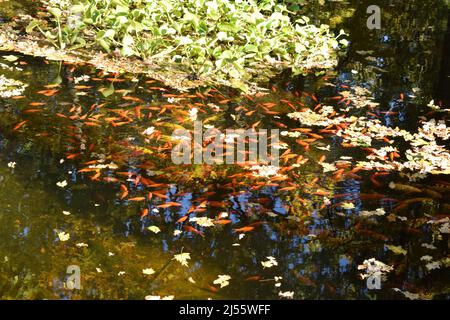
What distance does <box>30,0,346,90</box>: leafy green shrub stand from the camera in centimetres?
704

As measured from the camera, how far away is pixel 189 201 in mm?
4656

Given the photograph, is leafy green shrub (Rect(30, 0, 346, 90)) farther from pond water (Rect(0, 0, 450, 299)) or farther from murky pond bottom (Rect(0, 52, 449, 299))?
murky pond bottom (Rect(0, 52, 449, 299))

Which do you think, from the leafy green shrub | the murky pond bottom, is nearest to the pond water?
the murky pond bottom

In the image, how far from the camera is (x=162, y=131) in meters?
5.68

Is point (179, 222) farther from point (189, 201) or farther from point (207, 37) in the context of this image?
point (207, 37)

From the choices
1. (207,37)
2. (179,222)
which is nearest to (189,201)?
(179,222)

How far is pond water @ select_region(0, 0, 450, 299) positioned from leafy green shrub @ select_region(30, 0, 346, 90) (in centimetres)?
53

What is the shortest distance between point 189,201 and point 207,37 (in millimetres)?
3796

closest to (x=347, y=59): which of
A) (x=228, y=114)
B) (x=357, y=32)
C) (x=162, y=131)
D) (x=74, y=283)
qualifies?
(x=357, y=32)

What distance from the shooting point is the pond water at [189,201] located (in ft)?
12.7

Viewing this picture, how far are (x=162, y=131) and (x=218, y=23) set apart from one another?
2439 mm
